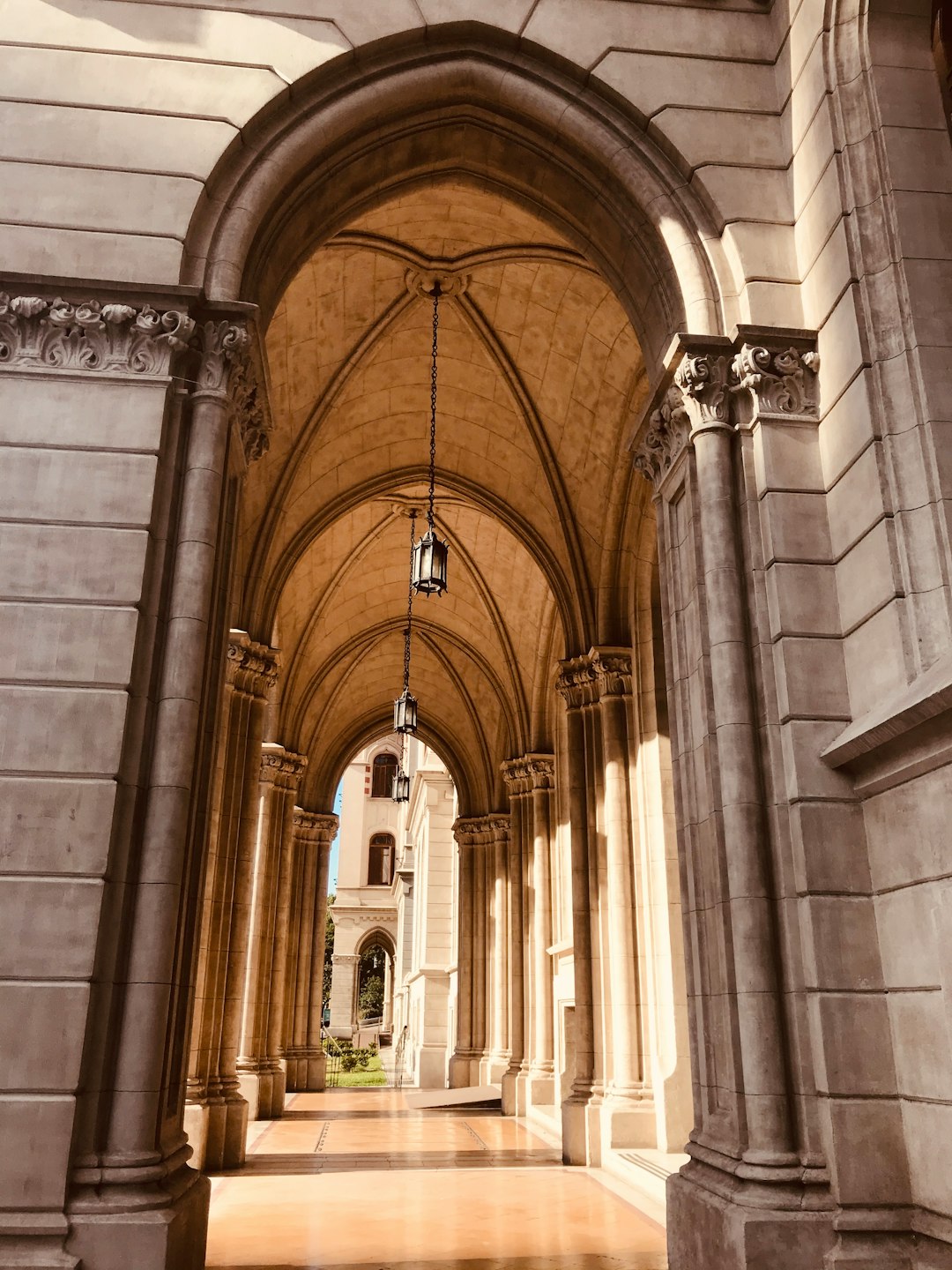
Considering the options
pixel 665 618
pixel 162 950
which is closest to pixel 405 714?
pixel 665 618

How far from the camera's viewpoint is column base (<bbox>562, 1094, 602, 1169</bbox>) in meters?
9.18

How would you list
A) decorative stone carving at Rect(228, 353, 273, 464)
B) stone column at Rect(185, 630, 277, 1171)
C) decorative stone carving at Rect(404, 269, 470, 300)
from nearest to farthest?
decorative stone carving at Rect(228, 353, 273, 464) → stone column at Rect(185, 630, 277, 1171) → decorative stone carving at Rect(404, 269, 470, 300)

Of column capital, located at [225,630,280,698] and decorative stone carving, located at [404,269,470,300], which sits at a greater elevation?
decorative stone carving, located at [404,269,470,300]

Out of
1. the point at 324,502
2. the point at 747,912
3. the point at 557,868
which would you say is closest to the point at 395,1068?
the point at 557,868

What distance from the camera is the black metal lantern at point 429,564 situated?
8188mm

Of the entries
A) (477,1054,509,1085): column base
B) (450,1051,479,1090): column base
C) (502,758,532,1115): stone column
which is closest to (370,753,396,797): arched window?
(450,1051,479,1090): column base

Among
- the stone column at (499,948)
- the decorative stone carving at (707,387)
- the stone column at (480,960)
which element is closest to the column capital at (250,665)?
the decorative stone carving at (707,387)

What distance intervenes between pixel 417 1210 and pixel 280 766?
8847 mm

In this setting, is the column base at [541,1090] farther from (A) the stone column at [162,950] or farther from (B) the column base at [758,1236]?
(A) the stone column at [162,950]

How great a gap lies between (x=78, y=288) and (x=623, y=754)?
681cm

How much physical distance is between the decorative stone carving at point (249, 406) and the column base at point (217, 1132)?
560 centimetres

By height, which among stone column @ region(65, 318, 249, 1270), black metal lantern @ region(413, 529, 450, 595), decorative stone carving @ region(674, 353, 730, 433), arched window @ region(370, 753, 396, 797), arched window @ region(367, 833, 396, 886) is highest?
arched window @ region(370, 753, 396, 797)

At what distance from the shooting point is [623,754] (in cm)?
1020

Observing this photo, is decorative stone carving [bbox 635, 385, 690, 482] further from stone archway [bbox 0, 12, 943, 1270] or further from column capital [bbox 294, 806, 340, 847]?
column capital [bbox 294, 806, 340, 847]
